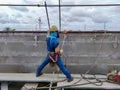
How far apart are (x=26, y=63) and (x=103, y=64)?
2.57m

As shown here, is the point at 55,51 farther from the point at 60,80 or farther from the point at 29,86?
the point at 29,86

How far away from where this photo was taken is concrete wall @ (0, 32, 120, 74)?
27.2 feet

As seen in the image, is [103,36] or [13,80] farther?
[103,36]

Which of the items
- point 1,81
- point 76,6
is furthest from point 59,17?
point 1,81

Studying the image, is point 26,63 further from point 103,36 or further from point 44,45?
point 103,36

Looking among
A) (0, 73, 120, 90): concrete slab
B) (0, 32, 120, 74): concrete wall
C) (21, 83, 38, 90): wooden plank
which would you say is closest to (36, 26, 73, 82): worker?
(0, 73, 120, 90): concrete slab

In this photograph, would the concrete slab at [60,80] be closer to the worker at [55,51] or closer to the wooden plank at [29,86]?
the wooden plank at [29,86]

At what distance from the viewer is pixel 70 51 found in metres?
8.36

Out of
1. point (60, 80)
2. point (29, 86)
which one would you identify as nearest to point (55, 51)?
point (60, 80)

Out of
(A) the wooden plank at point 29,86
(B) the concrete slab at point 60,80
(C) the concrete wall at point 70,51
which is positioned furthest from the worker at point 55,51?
(C) the concrete wall at point 70,51

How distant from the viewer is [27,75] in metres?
7.96

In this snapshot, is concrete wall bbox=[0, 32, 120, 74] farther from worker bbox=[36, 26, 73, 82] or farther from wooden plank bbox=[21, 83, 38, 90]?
wooden plank bbox=[21, 83, 38, 90]

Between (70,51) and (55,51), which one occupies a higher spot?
(55,51)

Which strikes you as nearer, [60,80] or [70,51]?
[60,80]
